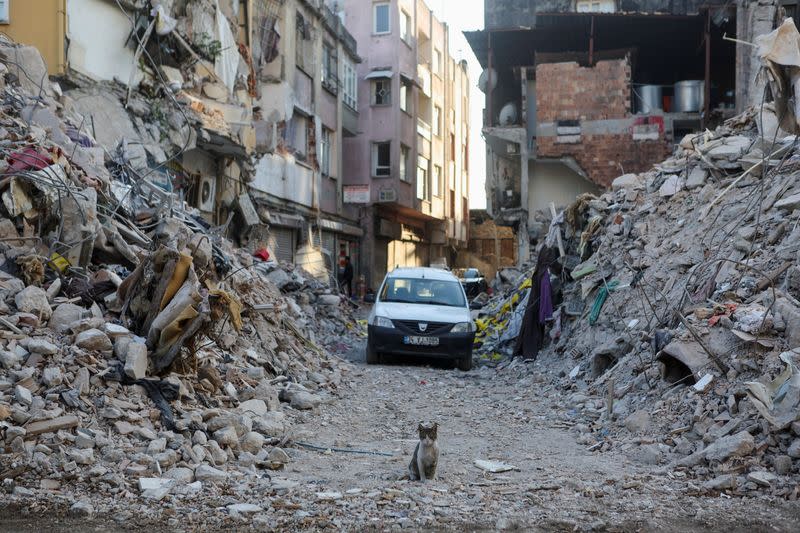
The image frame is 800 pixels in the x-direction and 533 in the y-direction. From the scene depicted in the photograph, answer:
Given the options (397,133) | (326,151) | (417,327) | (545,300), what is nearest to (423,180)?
(397,133)

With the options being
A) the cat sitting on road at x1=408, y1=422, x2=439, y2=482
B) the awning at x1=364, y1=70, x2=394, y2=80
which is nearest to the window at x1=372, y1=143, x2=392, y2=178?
the awning at x1=364, y1=70, x2=394, y2=80

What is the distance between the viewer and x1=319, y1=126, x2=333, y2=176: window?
27672 millimetres

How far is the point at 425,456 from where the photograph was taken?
5.56 meters

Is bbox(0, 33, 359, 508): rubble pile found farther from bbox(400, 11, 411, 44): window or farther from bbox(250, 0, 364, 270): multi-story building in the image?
bbox(400, 11, 411, 44): window

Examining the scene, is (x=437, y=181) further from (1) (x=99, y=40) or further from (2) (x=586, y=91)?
(1) (x=99, y=40)

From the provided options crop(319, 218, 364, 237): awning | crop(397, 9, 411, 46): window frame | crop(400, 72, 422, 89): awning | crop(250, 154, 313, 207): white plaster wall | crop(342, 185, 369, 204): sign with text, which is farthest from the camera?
crop(397, 9, 411, 46): window frame

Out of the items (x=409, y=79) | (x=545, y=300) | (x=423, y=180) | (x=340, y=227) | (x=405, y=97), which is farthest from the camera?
(x=423, y=180)

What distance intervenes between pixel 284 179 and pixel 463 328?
11592mm

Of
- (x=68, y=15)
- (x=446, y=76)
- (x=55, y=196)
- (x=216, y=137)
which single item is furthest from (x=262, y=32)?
(x=446, y=76)

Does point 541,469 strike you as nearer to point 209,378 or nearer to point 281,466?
point 281,466

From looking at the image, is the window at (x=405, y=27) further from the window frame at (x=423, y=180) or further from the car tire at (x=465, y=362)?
the car tire at (x=465, y=362)

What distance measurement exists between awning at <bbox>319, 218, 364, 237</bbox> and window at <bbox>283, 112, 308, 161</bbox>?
2.72 m

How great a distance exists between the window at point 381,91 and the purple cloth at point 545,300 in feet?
70.5

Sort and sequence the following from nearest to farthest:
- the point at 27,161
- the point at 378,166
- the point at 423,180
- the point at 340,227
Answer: the point at 27,161 → the point at 340,227 → the point at 378,166 → the point at 423,180
